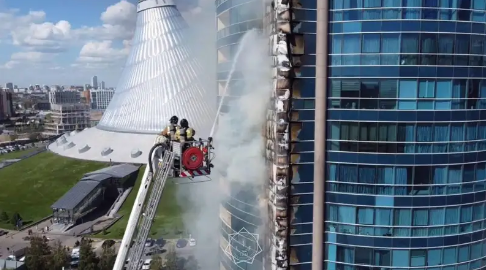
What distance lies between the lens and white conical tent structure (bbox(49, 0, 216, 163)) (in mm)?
62781

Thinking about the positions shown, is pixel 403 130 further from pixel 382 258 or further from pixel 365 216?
pixel 382 258

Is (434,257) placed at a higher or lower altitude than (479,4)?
lower

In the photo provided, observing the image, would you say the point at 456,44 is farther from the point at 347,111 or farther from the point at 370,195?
the point at 370,195

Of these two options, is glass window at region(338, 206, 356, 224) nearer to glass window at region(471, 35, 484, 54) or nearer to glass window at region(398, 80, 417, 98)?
glass window at region(398, 80, 417, 98)

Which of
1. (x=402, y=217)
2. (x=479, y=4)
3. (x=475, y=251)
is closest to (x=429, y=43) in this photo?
(x=479, y=4)

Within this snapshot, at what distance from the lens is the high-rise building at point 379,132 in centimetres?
1410

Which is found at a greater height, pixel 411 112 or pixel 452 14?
pixel 452 14

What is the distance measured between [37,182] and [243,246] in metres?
46.0

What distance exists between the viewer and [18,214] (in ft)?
142

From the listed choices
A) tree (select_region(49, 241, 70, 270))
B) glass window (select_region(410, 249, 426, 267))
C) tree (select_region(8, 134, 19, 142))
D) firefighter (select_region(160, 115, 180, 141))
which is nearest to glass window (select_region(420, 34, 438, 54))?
glass window (select_region(410, 249, 426, 267))

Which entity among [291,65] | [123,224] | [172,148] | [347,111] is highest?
[291,65]

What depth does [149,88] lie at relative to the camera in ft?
216

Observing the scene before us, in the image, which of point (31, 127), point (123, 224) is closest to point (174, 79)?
point (123, 224)

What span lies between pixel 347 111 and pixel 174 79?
52.5 meters
